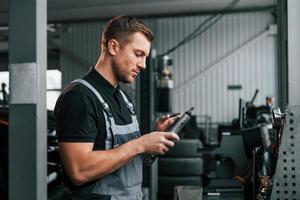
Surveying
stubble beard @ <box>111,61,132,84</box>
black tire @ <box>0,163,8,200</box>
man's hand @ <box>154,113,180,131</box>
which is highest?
stubble beard @ <box>111,61,132,84</box>

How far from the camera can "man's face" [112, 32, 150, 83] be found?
57.8 inches

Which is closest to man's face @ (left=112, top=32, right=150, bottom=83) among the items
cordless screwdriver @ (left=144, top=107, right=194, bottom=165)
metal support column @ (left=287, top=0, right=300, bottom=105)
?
cordless screwdriver @ (left=144, top=107, right=194, bottom=165)

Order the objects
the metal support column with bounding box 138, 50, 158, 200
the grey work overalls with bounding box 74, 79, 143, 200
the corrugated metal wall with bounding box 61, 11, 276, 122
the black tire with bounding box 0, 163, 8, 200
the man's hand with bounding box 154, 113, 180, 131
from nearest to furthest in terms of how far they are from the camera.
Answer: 1. the grey work overalls with bounding box 74, 79, 143, 200
2. the man's hand with bounding box 154, 113, 180, 131
3. the black tire with bounding box 0, 163, 8, 200
4. the metal support column with bounding box 138, 50, 158, 200
5. the corrugated metal wall with bounding box 61, 11, 276, 122

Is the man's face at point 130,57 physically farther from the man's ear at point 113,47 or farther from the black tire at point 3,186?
the black tire at point 3,186

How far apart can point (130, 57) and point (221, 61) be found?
7.96m

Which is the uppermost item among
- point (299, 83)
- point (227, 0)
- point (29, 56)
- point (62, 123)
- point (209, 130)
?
point (227, 0)

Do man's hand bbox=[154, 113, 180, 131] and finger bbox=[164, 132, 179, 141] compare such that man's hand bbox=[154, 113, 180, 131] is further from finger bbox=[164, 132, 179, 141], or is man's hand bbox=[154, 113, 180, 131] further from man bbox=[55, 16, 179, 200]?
finger bbox=[164, 132, 179, 141]

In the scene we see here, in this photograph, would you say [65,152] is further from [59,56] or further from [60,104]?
[59,56]

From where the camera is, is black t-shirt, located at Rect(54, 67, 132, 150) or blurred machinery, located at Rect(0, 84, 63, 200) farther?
blurred machinery, located at Rect(0, 84, 63, 200)

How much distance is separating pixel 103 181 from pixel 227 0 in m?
5.10

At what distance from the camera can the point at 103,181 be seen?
140cm

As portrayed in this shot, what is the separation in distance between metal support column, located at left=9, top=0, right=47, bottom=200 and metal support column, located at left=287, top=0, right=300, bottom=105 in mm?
925

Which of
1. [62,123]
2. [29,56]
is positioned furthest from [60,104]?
[29,56]

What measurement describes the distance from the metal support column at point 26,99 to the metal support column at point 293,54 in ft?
3.03
